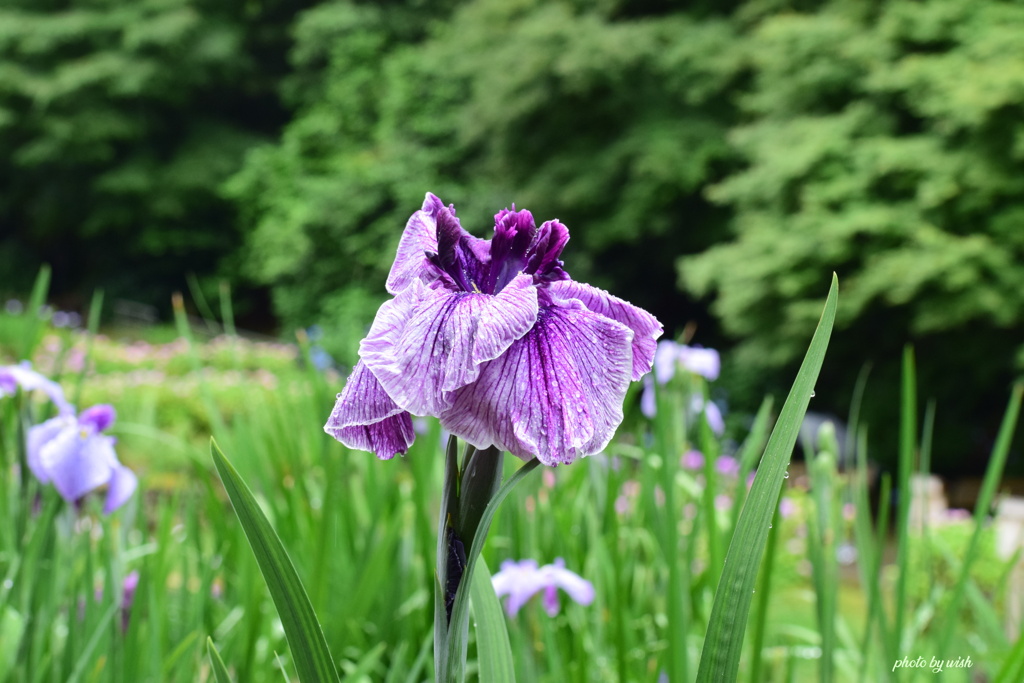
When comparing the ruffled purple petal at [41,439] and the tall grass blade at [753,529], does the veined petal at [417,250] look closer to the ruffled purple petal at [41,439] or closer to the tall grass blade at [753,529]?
the tall grass blade at [753,529]

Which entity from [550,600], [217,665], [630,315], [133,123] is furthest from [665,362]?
[133,123]

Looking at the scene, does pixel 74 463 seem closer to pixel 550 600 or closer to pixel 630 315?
pixel 550 600

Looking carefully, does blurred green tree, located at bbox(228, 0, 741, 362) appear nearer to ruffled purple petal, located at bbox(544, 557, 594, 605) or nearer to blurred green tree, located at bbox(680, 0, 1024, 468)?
blurred green tree, located at bbox(680, 0, 1024, 468)

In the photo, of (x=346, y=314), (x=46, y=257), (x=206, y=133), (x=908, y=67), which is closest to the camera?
(x=908, y=67)

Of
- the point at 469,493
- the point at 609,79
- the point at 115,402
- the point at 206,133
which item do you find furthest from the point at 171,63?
the point at 469,493

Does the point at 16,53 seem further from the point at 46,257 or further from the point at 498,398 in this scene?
the point at 498,398

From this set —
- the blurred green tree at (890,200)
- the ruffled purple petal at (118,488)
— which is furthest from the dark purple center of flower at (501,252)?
the blurred green tree at (890,200)

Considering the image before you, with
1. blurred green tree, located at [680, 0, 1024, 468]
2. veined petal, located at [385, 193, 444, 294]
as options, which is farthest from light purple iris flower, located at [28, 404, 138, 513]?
blurred green tree, located at [680, 0, 1024, 468]
